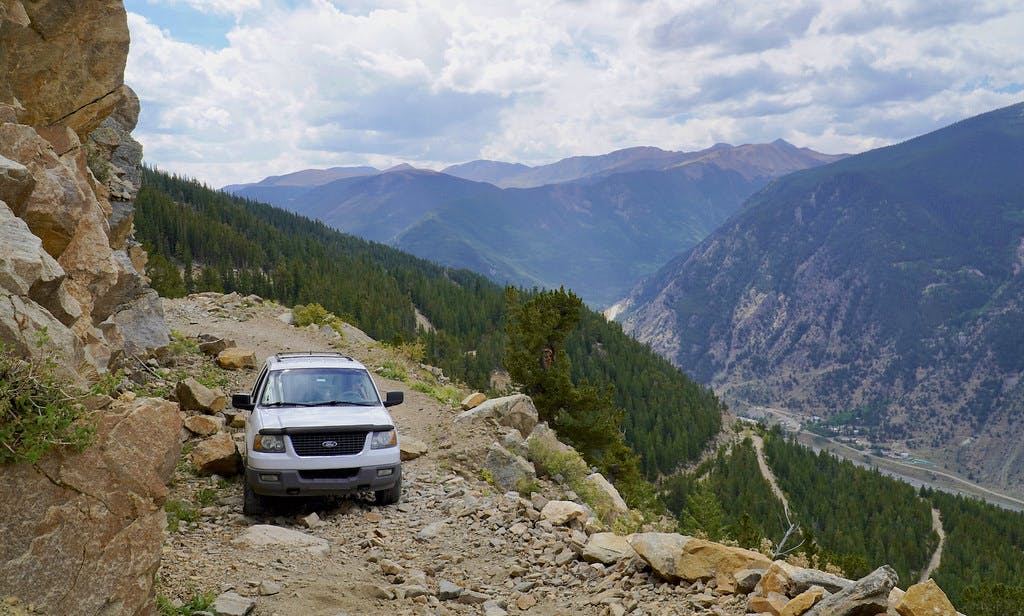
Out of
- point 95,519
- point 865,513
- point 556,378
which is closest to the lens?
point 95,519

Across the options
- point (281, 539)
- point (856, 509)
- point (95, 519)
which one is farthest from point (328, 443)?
point (856, 509)

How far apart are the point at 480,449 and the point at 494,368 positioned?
96995 millimetres

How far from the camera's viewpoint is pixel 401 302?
118 m

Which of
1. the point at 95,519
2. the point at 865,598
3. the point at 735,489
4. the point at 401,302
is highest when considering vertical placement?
the point at 95,519

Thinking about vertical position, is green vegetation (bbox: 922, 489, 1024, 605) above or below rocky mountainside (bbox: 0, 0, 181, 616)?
below

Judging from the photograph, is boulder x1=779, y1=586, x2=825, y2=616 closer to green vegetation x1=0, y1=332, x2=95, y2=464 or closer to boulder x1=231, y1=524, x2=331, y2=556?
boulder x1=231, y1=524, x2=331, y2=556

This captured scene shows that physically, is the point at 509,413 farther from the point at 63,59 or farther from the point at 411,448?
the point at 63,59

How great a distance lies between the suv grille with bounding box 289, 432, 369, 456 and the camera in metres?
10.2

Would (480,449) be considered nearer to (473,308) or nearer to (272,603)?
(272,603)

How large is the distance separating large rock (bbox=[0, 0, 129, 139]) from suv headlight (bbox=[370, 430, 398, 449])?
847 centimetres

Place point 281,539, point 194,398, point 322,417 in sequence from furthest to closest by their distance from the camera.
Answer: point 194,398 → point 322,417 → point 281,539

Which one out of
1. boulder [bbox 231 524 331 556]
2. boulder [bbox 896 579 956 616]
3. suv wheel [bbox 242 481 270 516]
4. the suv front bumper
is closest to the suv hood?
the suv front bumper

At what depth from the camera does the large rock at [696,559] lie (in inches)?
294

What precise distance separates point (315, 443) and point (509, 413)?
9262mm
